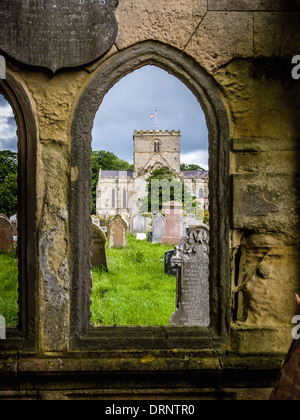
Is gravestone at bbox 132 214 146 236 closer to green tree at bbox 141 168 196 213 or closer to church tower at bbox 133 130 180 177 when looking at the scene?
green tree at bbox 141 168 196 213

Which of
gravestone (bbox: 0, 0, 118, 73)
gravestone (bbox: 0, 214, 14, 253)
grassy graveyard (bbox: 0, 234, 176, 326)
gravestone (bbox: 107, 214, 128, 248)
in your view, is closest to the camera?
gravestone (bbox: 0, 0, 118, 73)

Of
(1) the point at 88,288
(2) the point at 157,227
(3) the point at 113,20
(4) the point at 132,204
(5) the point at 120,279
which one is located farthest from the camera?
(4) the point at 132,204

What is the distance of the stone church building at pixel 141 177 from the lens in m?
35.0

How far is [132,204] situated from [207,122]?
3327 cm

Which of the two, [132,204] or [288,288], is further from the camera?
[132,204]

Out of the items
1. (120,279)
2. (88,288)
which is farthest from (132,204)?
(88,288)

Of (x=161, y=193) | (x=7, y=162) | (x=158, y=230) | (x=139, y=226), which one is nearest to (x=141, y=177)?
(x=161, y=193)

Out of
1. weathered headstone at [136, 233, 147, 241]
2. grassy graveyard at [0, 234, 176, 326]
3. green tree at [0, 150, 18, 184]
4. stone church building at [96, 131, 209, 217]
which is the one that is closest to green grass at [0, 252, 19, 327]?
grassy graveyard at [0, 234, 176, 326]

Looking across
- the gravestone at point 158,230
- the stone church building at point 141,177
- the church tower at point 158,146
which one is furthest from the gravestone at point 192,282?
the church tower at point 158,146

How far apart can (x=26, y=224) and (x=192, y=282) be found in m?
2.77

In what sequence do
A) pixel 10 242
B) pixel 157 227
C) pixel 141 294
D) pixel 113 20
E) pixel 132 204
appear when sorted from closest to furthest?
pixel 113 20 → pixel 141 294 → pixel 10 242 → pixel 157 227 → pixel 132 204

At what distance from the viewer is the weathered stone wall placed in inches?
72.5

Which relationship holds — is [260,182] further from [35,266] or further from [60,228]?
[35,266]

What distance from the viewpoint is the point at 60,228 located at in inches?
74.2
